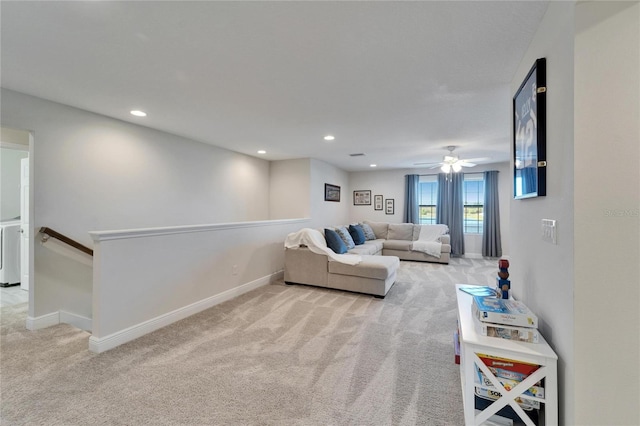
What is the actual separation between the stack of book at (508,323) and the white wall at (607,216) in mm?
222

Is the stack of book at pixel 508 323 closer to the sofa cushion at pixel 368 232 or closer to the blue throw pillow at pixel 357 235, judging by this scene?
the blue throw pillow at pixel 357 235

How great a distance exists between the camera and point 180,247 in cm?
301

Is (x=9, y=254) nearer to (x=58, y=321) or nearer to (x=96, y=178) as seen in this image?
(x=58, y=321)

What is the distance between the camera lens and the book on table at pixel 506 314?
1.35m

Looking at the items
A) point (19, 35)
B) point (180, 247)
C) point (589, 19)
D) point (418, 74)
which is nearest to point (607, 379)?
point (589, 19)

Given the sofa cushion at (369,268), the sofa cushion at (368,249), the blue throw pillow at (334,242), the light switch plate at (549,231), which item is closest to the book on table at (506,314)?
the light switch plate at (549,231)

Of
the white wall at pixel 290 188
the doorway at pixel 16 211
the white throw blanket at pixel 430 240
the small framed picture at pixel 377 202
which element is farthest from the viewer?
the small framed picture at pixel 377 202

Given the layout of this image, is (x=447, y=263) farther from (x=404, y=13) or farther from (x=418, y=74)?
(x=404, y=13)

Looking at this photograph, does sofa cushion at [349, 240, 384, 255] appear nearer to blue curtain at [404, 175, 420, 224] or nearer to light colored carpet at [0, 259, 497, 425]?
blue curtain at [404, 175, 420, 224]

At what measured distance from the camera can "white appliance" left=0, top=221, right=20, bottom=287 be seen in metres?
4.05

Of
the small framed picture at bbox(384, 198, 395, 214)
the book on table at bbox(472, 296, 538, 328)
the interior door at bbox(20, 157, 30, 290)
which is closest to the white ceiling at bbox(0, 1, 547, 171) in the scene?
the book on table at bbox(472, 296, 538, 328)

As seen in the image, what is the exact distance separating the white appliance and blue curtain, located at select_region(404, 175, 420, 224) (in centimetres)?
792

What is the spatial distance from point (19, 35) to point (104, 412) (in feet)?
7.95

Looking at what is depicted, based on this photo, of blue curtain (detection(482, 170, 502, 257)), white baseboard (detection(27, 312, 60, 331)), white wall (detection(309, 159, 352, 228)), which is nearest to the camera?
white baseboard (detection(27, 312, 60, 331))
